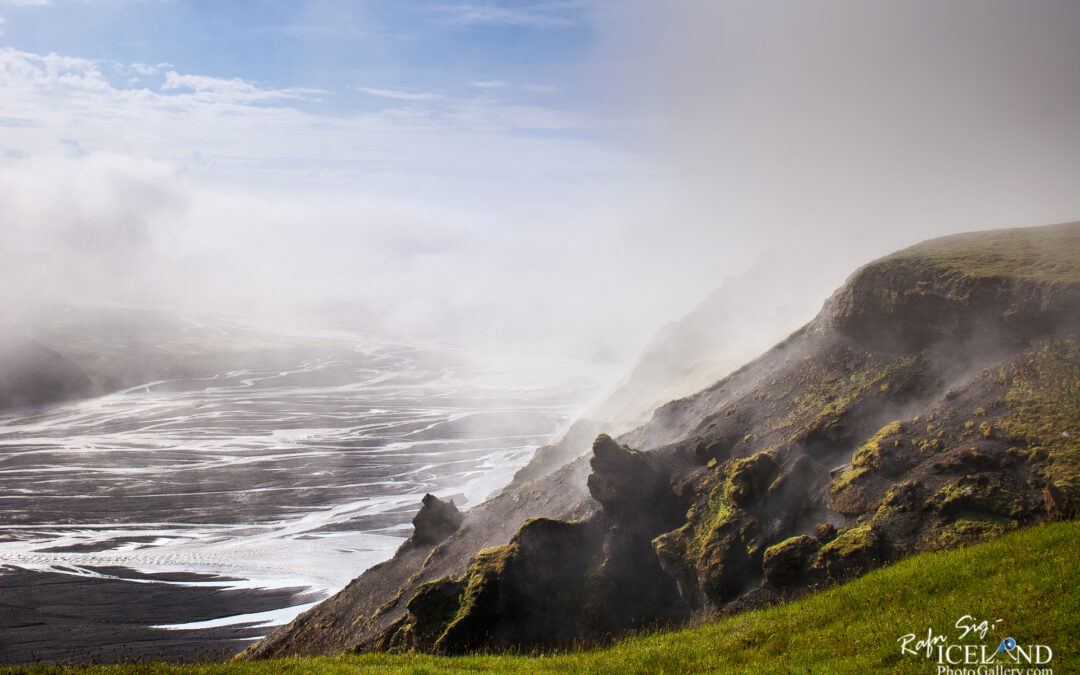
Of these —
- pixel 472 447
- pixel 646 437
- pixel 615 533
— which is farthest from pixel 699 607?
pixel 472 447

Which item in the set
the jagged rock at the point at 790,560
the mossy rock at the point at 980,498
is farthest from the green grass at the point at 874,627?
the jagged rock at the point at 790,560

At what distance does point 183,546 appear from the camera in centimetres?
5191

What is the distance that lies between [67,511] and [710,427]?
62.0m

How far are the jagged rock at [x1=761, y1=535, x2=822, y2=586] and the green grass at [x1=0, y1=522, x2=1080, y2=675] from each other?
2913 mm

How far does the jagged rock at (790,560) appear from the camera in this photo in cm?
2063

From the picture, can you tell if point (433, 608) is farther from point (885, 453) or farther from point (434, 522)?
point (885, 453)

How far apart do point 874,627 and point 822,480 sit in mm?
11859

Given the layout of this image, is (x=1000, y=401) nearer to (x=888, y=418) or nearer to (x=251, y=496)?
(x=888, y=418)

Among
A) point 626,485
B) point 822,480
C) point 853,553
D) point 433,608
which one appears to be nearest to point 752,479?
point 822,480

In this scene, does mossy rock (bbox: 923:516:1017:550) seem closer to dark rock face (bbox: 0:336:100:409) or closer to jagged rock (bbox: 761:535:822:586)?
jagged rock (bbox: 761:535:822:586)

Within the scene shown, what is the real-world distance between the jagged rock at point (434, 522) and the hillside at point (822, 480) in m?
2.51

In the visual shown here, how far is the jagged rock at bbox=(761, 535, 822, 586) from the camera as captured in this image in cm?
2063

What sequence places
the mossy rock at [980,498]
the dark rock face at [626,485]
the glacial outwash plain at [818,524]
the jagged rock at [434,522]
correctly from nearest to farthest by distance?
the glacial outwash plain at [818,524] < the mossy rock at [980,498] < the dark rock face at [626,485] < the jagged rock at [434,522]

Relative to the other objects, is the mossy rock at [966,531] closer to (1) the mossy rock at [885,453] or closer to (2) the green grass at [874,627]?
(2) the green grass at [874,627]
